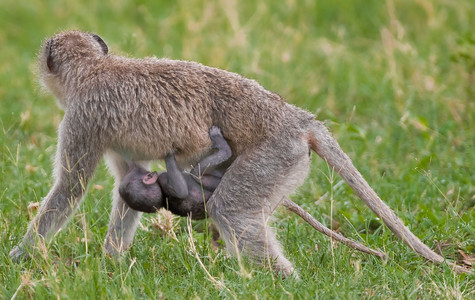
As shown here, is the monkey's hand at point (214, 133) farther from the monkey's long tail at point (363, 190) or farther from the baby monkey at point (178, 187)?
the monkey's long tail at point (363, 190)

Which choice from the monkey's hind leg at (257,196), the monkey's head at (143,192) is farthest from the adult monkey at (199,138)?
the monkey's head at (143,192)

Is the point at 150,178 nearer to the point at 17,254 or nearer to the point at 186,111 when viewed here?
the point at 186,111

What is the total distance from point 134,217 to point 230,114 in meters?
1.13

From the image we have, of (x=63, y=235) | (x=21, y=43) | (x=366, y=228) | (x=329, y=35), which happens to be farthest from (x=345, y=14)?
(x=63, y=235)

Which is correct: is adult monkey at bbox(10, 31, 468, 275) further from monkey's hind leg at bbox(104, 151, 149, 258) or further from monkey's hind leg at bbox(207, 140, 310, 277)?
monkey's hind leg at bbox(104, 151, 149, 258)

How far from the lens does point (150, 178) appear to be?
5.58m

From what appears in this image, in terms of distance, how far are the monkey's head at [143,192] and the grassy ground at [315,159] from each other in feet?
0.98

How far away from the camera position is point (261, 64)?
32.5 feet

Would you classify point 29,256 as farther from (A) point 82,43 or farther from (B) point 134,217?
(A) point 82,43

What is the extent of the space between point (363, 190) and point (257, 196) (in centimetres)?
70

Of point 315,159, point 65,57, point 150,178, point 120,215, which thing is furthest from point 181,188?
point 315,159

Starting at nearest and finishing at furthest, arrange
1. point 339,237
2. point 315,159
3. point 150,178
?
1. point 339,237
2. point 150,178
3. point 315,159

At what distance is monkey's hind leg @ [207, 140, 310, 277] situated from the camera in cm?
527

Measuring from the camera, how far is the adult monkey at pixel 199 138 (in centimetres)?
538
